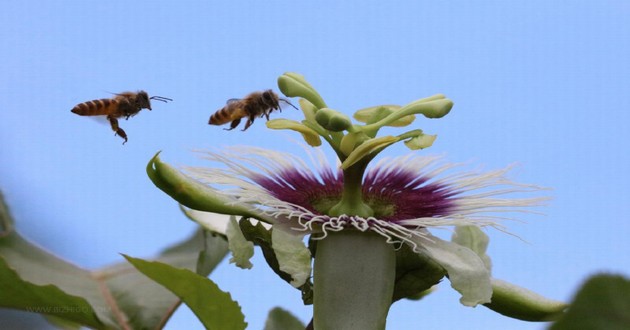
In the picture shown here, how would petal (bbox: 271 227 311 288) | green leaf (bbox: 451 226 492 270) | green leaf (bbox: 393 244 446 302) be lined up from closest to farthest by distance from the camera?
petal (bbox: 271 227 311 288), green leaf (bbox: 393 244 446 302), green leaf (bbox: 451 226 492 270)

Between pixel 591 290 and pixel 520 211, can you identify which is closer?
pixel 591 290

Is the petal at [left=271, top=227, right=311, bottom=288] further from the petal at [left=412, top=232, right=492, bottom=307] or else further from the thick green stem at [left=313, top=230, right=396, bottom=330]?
the petal at [left=412, top=232, right=492, bottom=307]

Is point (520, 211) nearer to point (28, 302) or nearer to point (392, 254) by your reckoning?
point (392, 254)

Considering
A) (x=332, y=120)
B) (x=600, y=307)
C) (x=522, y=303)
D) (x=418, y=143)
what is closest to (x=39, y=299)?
(x=332, y=120)

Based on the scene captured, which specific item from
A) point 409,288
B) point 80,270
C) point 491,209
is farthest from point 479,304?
point 80,270

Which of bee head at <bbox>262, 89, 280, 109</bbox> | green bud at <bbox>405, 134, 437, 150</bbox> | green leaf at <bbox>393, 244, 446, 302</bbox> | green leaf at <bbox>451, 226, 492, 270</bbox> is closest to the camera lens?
green leaf at <bbox>393, 244, 446, 302</bbox>

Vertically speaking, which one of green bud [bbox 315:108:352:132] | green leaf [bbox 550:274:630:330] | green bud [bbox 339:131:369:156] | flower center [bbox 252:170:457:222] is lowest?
flower center [bbox 252:170:457:222]

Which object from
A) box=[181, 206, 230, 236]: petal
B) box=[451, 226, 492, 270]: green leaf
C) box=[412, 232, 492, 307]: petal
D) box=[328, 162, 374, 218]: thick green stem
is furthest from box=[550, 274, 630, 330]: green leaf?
box=[181, 206, 230, 236]: petal
